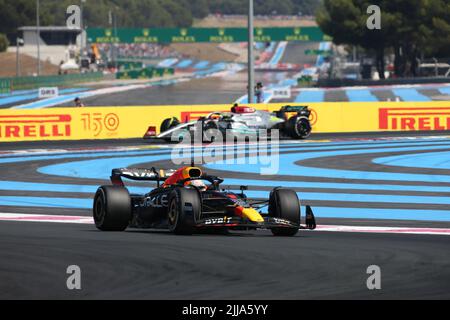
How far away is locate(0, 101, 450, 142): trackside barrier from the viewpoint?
3709 cm

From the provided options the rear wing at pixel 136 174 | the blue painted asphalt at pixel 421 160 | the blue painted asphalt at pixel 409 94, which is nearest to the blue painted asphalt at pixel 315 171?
the blue painted asphalt at pixel 421 160

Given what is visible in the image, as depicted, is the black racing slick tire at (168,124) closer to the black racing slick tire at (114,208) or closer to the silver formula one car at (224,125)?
the silver formula one car at (224,125)

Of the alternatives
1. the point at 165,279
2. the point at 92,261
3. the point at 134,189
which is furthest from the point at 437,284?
the point at 134,189

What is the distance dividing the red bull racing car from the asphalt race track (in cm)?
20

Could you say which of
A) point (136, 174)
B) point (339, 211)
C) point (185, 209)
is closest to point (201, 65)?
point (339, 211)

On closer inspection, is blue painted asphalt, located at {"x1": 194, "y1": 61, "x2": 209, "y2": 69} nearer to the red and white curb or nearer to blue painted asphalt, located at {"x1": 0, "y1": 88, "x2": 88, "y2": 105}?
blue painted asphalt, located at {"x1": 0, "y1": 88, "x2": 88, "y2": 105}

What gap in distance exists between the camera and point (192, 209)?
13.4m

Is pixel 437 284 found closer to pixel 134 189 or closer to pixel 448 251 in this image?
pixel 448 251

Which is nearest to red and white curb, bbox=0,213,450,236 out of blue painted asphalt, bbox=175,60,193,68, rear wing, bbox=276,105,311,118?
rear wing, bbox=276,105,311,118

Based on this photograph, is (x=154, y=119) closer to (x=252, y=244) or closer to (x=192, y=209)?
(x=192, y=209)

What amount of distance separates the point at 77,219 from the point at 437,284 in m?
8.64

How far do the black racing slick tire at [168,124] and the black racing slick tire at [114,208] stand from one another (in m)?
20.3

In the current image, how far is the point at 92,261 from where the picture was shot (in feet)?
35.9
